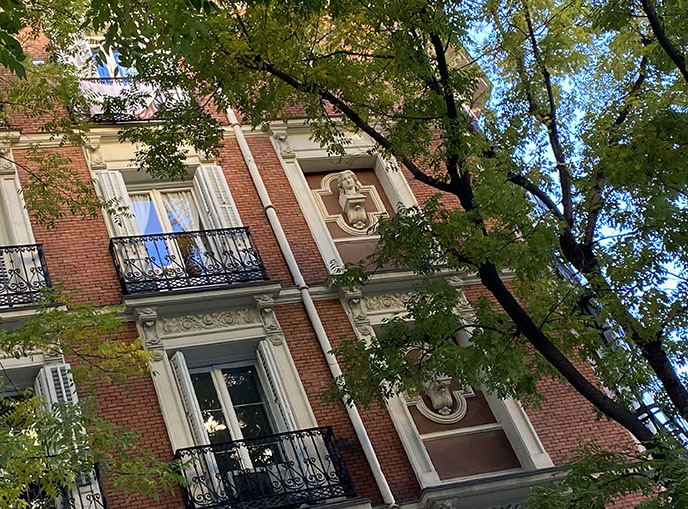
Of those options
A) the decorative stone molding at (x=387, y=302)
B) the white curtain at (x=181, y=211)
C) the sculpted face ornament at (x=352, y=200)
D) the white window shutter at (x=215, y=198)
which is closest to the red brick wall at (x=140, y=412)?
the white window shutter at (x=215, y=198)

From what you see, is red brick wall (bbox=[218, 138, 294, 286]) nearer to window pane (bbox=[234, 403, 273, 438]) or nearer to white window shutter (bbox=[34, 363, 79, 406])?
window pane (bbox=[234, 403, 273, 438])

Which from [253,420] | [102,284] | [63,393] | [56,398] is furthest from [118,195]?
[253,420]

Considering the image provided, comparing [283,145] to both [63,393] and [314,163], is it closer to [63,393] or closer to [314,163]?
[314,163]

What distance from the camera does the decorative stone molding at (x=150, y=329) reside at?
13.2 meters

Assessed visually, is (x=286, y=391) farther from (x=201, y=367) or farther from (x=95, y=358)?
(x=95, y=358)

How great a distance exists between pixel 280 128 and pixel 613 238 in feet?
23.2

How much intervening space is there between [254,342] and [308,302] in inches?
39.3

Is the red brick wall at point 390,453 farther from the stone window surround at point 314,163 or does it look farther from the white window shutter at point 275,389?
the stone window surround at point 314,163

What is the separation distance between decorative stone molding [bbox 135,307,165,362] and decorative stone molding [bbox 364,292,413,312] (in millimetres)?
3154

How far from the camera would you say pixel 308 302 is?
46.7 feet

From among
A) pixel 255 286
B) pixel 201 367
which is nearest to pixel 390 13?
pixel 255 286

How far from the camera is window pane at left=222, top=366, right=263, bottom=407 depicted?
1362 centimetres

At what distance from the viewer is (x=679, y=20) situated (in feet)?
35.6

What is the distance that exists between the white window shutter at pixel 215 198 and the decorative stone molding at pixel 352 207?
4.96 feet
